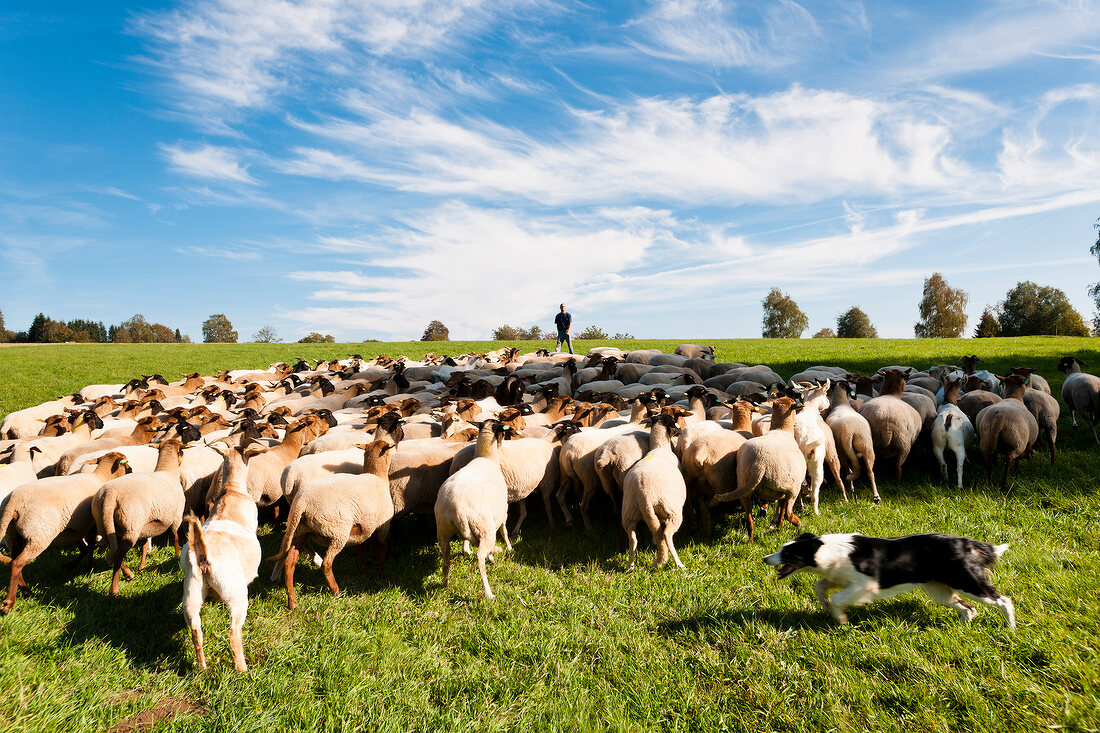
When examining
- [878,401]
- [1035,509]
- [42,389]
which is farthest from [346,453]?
[42,389]

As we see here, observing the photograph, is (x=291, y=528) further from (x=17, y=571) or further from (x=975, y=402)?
(x=975, y=402)

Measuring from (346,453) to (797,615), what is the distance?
556 cm

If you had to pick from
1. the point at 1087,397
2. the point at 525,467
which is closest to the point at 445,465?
the point at 525,467

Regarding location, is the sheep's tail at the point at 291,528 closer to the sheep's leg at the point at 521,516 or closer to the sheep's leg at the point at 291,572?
the sheep's leg at the point at 291,572

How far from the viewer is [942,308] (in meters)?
83.2

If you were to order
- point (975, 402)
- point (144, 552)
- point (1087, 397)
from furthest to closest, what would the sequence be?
1. point (1087, 397)
2. point (975, 402)
3. point (144, 552)

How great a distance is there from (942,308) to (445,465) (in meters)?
99.3

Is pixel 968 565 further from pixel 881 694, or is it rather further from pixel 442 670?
pixel 442 670

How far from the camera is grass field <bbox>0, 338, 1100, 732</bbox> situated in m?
3.70

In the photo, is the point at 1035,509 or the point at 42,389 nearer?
the point at 1035,509

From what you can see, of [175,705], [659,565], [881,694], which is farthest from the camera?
[659,565]

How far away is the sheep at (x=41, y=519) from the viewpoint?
5.52 m

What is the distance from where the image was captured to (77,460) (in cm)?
725

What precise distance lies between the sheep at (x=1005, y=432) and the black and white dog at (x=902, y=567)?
4172 mm
